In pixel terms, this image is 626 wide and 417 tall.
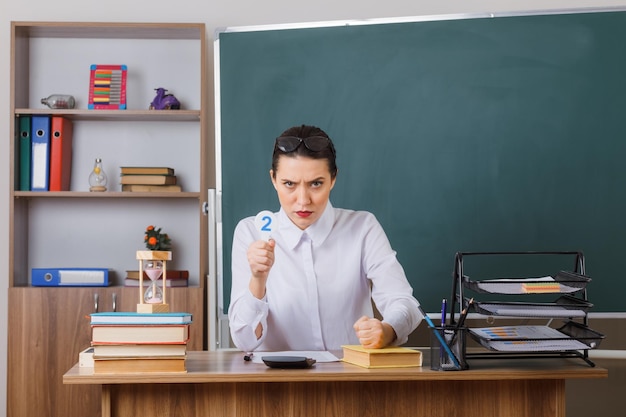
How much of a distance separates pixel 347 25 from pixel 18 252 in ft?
6.59

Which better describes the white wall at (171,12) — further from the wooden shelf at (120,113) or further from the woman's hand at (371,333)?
the woman's hand at (371,333)

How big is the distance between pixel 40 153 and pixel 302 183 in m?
2.04

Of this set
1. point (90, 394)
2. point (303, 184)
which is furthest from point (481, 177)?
point (90, 394)

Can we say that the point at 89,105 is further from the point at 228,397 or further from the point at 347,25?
the point at 228,397

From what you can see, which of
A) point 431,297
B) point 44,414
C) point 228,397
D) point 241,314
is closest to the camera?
point 228,397

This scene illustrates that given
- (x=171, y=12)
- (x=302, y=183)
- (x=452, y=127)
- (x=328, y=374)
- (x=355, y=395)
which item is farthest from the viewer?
(x=171, y=12)

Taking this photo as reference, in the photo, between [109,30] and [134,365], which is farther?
[109,30]

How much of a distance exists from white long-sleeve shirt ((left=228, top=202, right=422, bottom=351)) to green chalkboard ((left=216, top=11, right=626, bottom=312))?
82cm

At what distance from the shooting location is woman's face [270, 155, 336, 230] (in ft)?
8.25

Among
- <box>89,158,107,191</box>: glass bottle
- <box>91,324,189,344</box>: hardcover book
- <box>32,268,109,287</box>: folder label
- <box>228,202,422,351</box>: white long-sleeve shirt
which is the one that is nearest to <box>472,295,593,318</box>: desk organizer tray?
<box>228,202,422,351</box>: white long-sleeve shirt

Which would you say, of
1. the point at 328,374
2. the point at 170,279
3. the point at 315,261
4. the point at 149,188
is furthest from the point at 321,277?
the point at 149,188

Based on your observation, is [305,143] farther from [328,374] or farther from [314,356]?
[328,374]

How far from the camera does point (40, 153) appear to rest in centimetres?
405

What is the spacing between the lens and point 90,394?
153 inches
